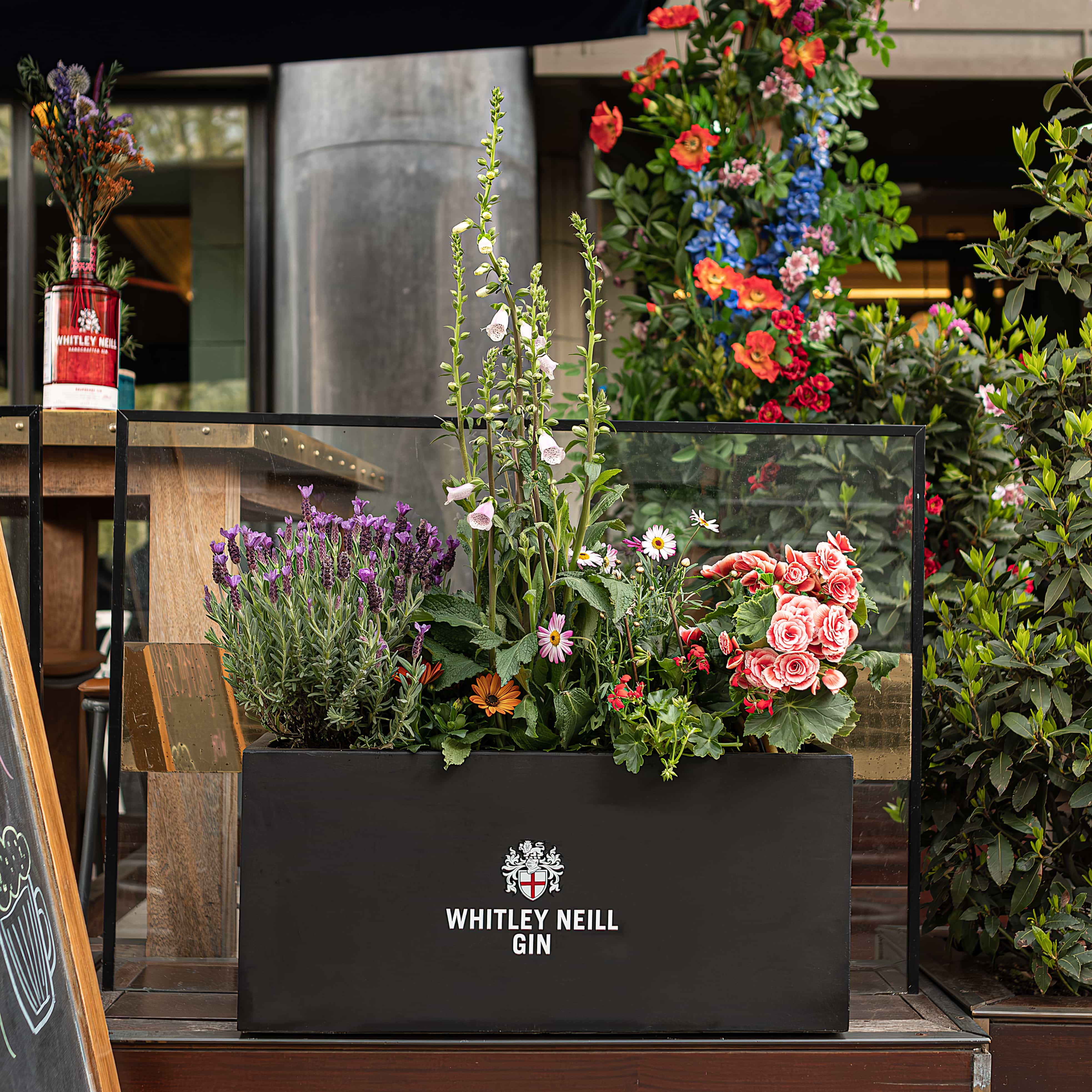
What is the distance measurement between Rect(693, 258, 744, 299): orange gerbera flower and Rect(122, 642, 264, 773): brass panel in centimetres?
152

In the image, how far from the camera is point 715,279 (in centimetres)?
243

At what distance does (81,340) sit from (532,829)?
Result: 1154mm

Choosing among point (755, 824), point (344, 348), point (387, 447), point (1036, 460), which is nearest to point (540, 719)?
point (755, 824)

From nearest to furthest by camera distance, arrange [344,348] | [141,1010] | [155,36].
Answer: [141,1010]
[155,36]
[344,348]

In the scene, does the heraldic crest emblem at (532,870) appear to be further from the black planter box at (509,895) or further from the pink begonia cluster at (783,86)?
the pink begonia cluster at (783,86)

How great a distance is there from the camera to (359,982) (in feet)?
4.06

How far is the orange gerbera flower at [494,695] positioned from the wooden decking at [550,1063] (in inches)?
16.3

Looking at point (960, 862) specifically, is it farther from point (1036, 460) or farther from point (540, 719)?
point (540, 719)

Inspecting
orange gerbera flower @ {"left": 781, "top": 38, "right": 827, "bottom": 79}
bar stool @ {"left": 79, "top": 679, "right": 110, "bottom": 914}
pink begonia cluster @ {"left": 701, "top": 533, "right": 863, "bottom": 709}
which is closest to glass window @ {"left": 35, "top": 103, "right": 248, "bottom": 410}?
bar stool @ {"left": 79, "top": 679, "right": 110, "bottom": 914}

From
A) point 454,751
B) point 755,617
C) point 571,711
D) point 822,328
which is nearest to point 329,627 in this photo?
point 454,751

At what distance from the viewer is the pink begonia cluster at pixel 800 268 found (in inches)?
96.0

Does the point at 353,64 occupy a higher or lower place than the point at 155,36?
higher

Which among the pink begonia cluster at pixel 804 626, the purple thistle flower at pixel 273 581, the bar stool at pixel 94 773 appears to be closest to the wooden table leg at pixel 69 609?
the bar stool at pixel 94 773

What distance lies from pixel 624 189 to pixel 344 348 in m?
1.16
